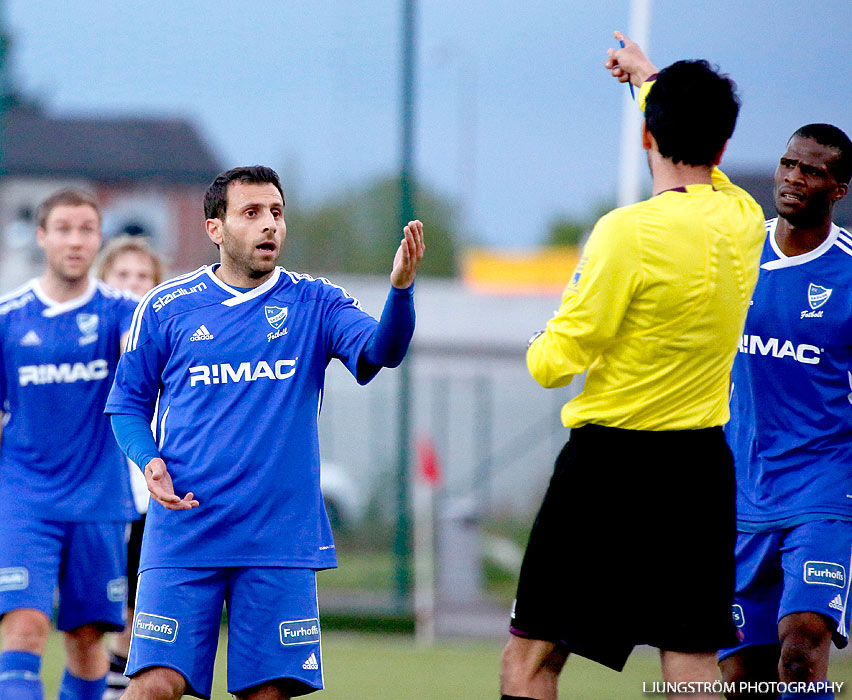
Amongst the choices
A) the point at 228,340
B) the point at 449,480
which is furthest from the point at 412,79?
the point at 228,340

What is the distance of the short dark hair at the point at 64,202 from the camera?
509 centimetres

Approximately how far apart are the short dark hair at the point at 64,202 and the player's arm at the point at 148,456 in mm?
1677

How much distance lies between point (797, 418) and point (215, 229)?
2227 millimetres

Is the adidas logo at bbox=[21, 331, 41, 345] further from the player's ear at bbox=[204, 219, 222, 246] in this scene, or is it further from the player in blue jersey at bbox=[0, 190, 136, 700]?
the player's ear at bbox=[204, 219, 222, 246]

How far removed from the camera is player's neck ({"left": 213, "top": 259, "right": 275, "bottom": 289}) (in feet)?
12.5

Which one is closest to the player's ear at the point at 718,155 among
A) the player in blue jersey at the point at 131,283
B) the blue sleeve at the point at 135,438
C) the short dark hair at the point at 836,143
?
the short dark hair at the point at 836,143

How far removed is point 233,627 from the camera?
11.9 ft

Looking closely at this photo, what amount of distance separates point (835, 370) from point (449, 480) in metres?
9.94

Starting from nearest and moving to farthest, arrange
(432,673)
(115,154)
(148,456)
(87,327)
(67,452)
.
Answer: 1. (148,456)
2. (67,452)
3. (87,327)
4. (432,673)
5. (115,154)

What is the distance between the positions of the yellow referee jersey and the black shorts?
87 millimetres

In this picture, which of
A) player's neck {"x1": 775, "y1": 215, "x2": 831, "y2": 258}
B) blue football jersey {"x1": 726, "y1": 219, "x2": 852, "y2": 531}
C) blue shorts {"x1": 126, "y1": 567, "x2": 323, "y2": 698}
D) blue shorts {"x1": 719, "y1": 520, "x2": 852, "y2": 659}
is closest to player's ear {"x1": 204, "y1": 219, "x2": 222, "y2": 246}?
blue shorts {"x1": 126, "y1": 567, "x2": 323, "y2": 698}

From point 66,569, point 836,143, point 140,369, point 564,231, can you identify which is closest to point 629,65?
point 836,143

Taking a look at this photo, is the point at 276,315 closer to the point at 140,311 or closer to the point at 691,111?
the point at 140,311

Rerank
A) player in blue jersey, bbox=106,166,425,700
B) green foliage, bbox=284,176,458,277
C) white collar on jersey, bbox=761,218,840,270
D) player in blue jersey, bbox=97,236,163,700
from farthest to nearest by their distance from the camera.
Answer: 1. green foliage, bbox=284,176,458,277
2. player in blue jersey, bbox=97,236,163,700
3. white collar on jersey, bbox=761,218,840,270
4. player in blue jersey, bbox=106,166,425,700
